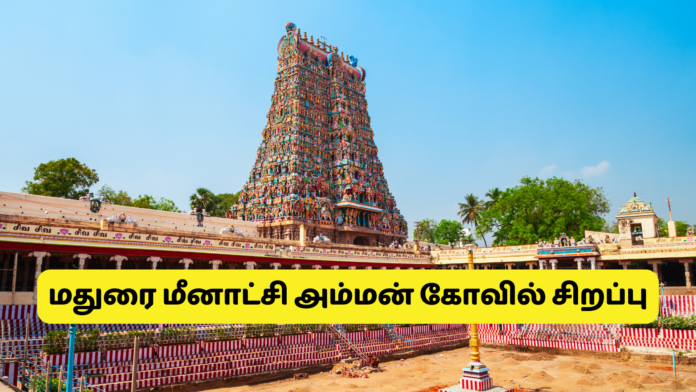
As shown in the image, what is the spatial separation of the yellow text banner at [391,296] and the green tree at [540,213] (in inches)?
1740

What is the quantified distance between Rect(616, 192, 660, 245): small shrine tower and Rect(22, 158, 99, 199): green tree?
57775 mm

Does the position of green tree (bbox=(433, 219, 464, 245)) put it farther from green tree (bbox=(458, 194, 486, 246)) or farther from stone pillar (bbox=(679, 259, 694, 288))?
stone pillar (bbox=(679, 259, 694, 288))

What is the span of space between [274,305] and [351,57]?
67548 millimetres

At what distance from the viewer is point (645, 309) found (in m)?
9.23

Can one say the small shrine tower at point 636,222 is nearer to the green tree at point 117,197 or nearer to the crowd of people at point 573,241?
the crowd of people at point 573,241

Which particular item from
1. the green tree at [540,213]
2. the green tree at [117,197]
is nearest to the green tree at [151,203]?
the green tree at [117,197]

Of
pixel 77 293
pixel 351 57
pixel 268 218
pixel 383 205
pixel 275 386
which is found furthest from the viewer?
pixel 351 57

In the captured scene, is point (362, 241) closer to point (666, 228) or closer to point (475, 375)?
point (475, 375)

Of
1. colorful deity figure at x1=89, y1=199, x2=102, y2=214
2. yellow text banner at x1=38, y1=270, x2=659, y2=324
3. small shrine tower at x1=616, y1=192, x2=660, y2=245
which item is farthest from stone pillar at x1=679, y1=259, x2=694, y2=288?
colorful deity figure at x1=89, y1=199, x2=102, y2=214

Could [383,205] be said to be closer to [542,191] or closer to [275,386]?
[542,191]

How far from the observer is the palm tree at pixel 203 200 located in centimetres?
7406

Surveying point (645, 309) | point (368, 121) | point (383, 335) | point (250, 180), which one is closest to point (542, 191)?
point (368, 121)

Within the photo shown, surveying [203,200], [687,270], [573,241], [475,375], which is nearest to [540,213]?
[573,241]

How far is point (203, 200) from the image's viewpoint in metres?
74.2
